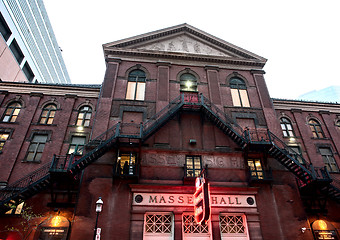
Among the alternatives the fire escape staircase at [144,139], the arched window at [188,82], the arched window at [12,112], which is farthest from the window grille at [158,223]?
the arched window at [12,112]

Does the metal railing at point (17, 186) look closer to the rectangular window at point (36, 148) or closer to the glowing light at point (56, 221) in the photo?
the rectangular window at point (36, 148)

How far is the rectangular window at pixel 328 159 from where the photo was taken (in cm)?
2027

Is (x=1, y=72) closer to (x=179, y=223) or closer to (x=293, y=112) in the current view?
(x=179, y=223)

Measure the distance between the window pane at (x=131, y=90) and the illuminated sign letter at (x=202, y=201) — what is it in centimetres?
1039

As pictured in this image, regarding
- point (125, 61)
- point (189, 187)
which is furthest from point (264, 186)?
point (125, 61)

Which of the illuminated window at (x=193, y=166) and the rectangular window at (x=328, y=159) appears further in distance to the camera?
the rectangular window at (x=328, y=159)

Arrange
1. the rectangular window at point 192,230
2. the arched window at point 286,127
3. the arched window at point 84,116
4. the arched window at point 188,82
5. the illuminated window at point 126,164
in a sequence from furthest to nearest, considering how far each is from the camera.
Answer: the arched window at point 286,127
the arched window at point 188,82
the arched window at point 84,116
the illuminated window at point 126,164
the rectangular window at point 192,230

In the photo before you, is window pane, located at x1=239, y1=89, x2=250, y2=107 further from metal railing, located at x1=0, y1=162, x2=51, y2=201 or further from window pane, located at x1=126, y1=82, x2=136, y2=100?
metal railing, located at x1=0, y1=162, x2=51, y2=201

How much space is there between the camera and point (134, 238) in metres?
14.1

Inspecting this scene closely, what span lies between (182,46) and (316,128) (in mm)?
16430

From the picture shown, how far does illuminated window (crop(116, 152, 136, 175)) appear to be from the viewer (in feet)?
52.1

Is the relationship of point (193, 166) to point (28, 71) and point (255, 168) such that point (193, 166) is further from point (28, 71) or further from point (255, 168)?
point (28, 71)

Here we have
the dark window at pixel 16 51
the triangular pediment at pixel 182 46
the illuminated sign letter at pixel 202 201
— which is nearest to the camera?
the illuminated sign letter at pixel 202 201

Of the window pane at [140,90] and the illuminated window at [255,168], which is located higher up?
the window pane at [140,90]
